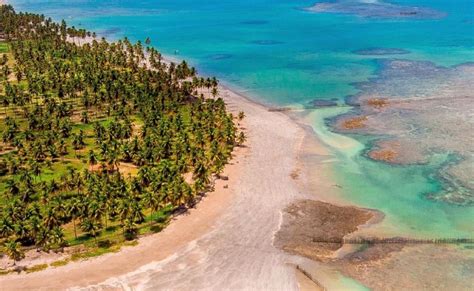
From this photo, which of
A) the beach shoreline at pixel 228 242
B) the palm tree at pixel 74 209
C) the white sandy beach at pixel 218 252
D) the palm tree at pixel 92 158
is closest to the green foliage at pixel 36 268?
the beach shoreline at pixel 228 242

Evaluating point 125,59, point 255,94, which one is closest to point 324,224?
point 255,94

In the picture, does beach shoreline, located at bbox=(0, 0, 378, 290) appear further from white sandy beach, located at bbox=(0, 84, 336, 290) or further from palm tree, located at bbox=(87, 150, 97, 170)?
palm tree, located at bbox=(87, 150, 97, 170)

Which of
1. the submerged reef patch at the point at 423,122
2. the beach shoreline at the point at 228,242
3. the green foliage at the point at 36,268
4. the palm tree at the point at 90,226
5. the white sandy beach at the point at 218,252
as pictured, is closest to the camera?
the white sandy beach at the point at 218,252

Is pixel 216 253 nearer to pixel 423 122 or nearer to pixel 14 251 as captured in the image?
pixel 14 251

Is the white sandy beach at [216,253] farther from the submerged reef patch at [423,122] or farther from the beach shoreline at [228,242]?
the submerged reef patch at [423,122]

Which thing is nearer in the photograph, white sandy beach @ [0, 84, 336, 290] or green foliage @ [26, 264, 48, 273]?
white sandy beach @ [0, 84, 336, 290]

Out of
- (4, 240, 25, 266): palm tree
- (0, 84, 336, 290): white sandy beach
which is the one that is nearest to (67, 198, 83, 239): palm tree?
(0, 84, 336, 290): white sandy beach
